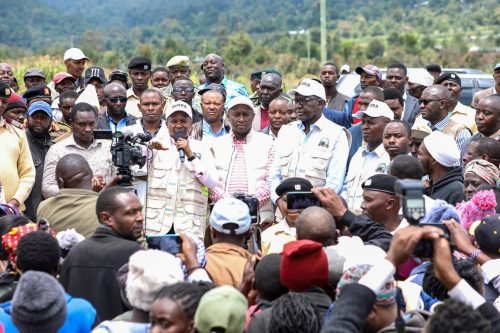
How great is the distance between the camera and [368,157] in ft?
31.9

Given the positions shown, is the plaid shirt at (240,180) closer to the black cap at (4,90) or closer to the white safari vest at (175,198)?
the white safari vest at (175,198)

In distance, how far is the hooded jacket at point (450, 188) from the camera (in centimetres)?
862

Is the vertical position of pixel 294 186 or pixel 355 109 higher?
pixel 294 186

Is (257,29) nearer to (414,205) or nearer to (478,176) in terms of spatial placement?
(478,176)

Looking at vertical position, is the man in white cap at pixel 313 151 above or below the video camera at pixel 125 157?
below

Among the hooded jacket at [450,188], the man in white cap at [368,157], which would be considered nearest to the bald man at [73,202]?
the man in white cap at [368,157]

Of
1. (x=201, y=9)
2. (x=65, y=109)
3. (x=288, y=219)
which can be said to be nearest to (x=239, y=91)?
Result: (x=65, y=109)

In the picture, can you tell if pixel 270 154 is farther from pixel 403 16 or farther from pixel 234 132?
pixel 403 16

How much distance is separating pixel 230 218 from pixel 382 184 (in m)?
1.38

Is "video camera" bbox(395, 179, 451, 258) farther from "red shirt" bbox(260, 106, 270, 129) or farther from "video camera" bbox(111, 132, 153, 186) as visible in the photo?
"red shirt" bbox(260, 106, 270, 129)

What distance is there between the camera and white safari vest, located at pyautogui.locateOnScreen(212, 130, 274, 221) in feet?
32.4

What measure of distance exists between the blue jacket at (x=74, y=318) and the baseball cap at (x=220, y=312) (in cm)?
94

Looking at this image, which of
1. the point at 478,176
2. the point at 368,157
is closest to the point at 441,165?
the point at 478,176

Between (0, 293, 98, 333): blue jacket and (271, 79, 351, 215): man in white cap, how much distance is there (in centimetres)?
409
